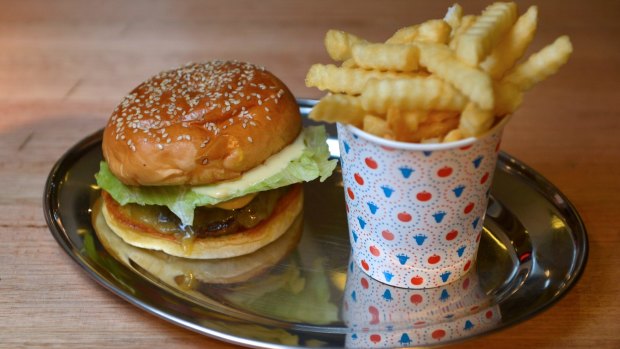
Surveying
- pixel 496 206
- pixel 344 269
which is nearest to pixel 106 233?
pixel 344 269

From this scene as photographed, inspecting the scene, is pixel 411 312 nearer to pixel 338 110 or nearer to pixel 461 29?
pixel 338 110

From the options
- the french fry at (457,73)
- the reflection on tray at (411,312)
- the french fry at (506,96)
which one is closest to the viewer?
the french fry at (457,73)

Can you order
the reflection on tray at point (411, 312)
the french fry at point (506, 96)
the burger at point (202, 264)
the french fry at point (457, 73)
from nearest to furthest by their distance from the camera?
the french fry at point (457, 73)
the french fry at point (506, 96)
the reflection on tray at point (411, 312)
the burger at point (202, 264)

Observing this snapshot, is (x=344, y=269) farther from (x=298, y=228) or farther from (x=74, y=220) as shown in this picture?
(x=74, y=220)

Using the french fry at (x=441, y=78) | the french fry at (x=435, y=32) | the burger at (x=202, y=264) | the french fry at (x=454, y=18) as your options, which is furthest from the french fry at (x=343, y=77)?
the burger at (x=202, y=264)

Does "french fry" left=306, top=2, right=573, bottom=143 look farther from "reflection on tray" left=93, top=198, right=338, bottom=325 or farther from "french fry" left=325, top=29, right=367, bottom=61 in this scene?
"reflection on tray" left=93, top=198, right=338, bottom=325

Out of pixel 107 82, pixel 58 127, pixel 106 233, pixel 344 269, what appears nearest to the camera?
pixel 344 269

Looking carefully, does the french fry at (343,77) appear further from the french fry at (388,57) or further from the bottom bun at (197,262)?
the bottom bun at (197,262)
